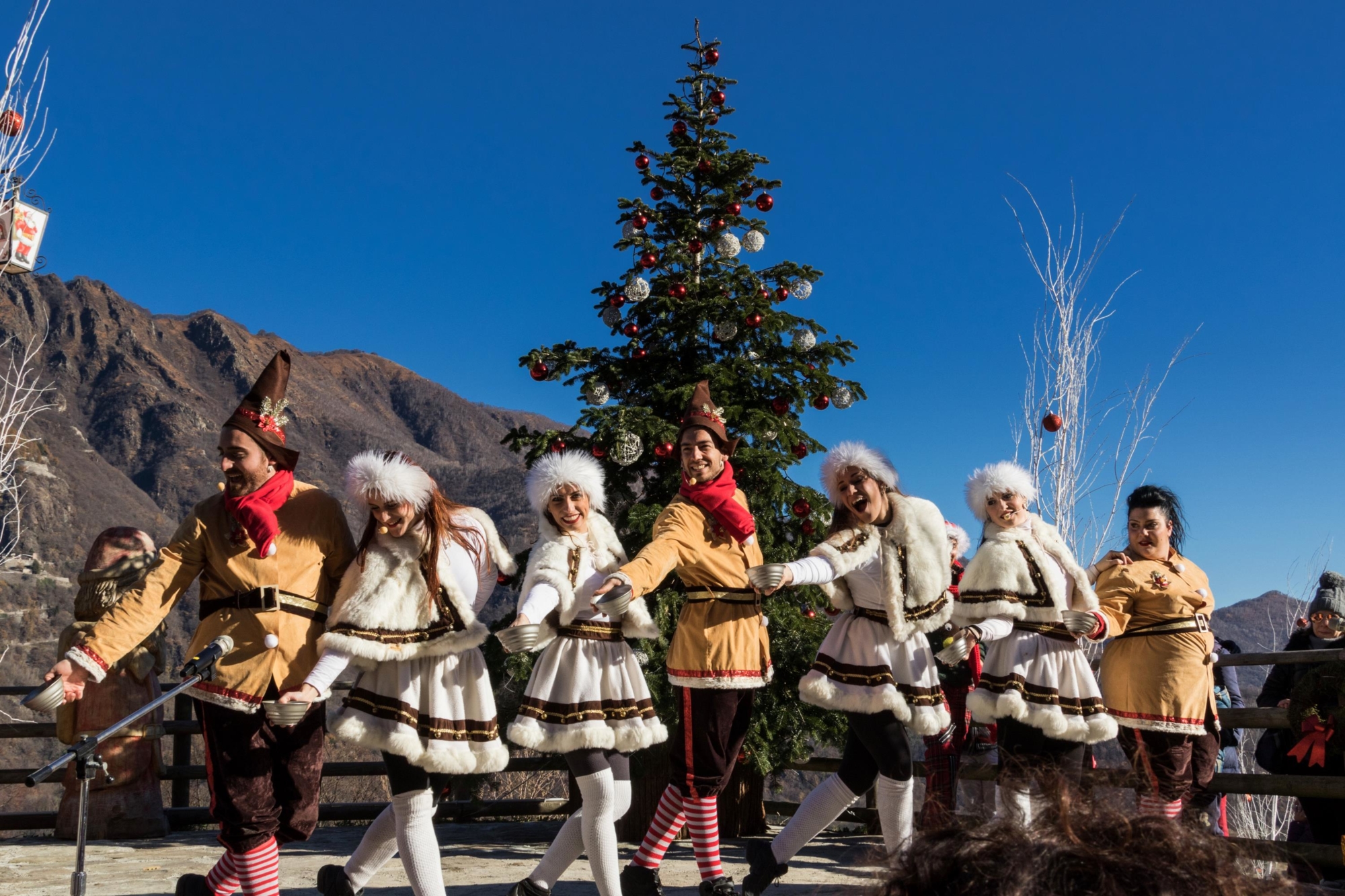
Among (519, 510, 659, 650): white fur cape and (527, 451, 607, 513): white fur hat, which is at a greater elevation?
(527, 451, 607, 513): white fur hat

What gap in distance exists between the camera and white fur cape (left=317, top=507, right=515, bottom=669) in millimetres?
3959

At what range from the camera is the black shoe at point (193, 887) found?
4.04m

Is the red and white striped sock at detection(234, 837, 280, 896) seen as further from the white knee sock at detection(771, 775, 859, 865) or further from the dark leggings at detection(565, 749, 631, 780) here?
the white knee sock at detection(771, 775, 859, 865)

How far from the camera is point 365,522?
429 centimetres

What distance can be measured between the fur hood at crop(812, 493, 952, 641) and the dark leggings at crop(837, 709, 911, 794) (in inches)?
14.3

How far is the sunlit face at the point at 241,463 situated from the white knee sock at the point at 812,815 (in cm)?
257

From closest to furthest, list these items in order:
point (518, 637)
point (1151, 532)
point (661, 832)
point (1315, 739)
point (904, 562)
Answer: point (518, 637)
point (661, 832)
point (904, 562)
point (1151, 532)
point (1315, 739)

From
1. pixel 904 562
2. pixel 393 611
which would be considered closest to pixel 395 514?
pixel 393 611

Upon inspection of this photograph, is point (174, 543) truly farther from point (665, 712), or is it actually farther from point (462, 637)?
point (665, 712)

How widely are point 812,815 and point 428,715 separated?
1692mm

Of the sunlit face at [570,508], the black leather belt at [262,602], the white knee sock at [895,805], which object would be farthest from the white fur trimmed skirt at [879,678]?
the black leather belt at [262,602]

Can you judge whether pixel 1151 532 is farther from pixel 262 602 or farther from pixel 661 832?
pixel 262 602

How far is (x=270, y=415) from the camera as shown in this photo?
14.0ft

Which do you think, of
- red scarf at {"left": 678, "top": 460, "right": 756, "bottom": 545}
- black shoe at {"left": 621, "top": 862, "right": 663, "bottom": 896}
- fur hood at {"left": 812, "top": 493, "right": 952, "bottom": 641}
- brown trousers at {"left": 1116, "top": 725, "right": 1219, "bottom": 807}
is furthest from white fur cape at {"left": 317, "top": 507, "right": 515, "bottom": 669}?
brown trousers at {"left": 1116, "top": 725, "right": 1219, "bottom": 807}
